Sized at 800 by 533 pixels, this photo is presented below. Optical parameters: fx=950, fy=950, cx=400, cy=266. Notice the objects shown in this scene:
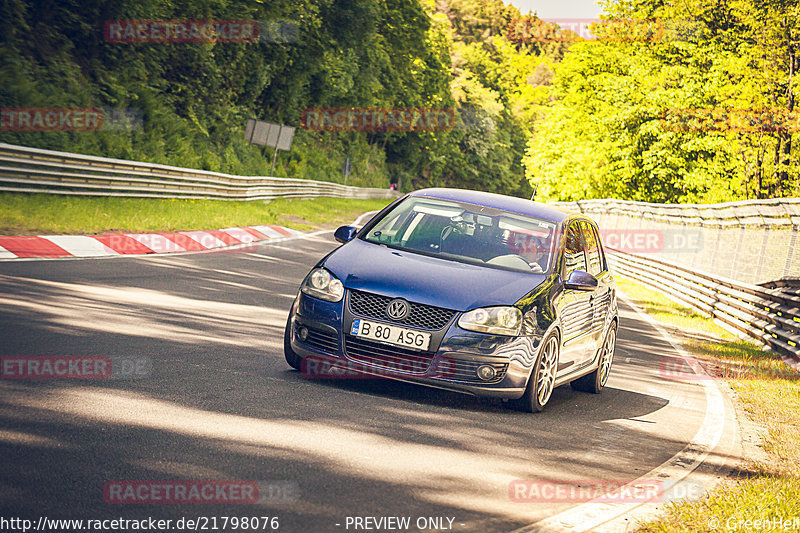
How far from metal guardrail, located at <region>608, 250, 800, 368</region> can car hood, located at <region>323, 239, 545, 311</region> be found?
7187 millimetres

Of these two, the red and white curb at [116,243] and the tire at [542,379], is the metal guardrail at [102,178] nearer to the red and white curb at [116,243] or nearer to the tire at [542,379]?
the red and white curb at [116,243]

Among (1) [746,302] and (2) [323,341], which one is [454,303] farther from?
(1) [746,302]

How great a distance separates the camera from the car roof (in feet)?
27.7

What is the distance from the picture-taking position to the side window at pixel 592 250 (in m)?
9.10

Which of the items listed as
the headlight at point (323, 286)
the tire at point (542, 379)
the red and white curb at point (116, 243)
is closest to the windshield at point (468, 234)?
the tire at point (542, 379)

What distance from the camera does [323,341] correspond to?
279 inches

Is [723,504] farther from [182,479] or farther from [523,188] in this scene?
[523,188]

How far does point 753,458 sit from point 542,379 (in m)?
1.64

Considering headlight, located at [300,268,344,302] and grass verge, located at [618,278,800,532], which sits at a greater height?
headlight, located at [300,268,344,302]

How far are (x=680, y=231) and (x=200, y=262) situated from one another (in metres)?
15.6

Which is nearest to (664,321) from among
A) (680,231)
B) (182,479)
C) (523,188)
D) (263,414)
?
(680,231)

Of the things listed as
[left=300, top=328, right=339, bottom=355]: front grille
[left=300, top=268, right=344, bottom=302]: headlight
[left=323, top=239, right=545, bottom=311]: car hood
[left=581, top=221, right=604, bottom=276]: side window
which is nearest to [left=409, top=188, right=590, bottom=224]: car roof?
[left=581, top=221, right=604, bottom=276]: side window

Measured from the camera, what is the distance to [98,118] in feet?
86.5

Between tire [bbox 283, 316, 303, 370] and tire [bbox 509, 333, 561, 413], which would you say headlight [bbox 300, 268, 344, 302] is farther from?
tire [bbox 509, 333, 561, 413]
